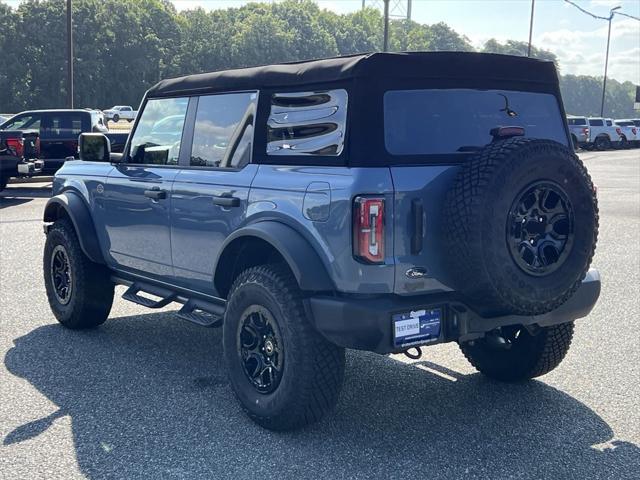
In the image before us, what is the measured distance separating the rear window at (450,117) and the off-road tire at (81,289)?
3.16 meters

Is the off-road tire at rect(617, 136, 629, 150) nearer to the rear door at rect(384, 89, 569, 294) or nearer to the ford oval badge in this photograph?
the rear door at rect(384, 89, 569, 294)

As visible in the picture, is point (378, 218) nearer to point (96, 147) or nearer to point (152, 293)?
point (152, 293)

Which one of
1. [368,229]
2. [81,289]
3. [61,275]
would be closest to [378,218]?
[368,229]

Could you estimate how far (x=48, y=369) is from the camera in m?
5.08

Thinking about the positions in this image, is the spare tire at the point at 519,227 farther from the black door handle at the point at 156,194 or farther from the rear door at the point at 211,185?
the black door handle at the point at 156,194

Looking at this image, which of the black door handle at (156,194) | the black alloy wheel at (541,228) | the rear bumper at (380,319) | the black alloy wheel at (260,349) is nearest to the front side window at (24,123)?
the black door handle at (156,194)

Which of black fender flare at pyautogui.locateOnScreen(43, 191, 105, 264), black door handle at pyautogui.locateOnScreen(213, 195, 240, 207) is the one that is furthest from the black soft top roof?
black fender flare at pyautogui.locateOnScreen(43, 191, 105, 264)

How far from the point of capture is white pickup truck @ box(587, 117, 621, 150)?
146 ft

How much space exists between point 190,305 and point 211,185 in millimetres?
858

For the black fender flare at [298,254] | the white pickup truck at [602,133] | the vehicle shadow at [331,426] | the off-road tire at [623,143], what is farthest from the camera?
the off-road tire at [623,143]

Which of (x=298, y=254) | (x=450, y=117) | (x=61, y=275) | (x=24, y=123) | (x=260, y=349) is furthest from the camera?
(x=24, y=123)

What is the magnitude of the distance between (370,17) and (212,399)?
166779 millimetres

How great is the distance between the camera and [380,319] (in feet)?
11.7

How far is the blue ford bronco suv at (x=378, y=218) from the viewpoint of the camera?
3.59 m
